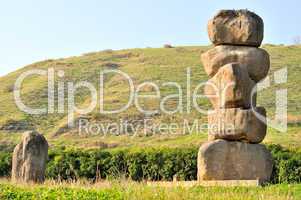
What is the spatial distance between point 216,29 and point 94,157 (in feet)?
37.0

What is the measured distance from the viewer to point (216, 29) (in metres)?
19.8

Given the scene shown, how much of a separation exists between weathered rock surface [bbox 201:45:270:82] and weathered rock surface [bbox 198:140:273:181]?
253 cm

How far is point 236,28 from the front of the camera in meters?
19.6

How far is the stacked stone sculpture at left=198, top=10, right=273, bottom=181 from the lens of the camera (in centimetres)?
1888

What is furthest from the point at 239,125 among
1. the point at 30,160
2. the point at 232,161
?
the point at 30,160

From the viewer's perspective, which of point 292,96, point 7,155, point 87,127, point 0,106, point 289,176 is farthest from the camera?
point 0,106

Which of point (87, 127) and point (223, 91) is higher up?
point (223, 91)

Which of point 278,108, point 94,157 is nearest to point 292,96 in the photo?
point 278,108

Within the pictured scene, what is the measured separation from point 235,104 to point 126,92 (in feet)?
149

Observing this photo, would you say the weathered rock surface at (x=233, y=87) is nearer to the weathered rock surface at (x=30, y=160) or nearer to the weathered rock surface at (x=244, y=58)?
the weathered rock surface at (x=244, y=58)

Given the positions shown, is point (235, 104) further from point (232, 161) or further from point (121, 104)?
point (121, 104)

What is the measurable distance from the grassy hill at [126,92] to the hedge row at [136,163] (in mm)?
12482

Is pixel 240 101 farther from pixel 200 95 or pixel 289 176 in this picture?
pixel 200 95

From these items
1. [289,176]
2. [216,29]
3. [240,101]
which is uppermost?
[216,29]
